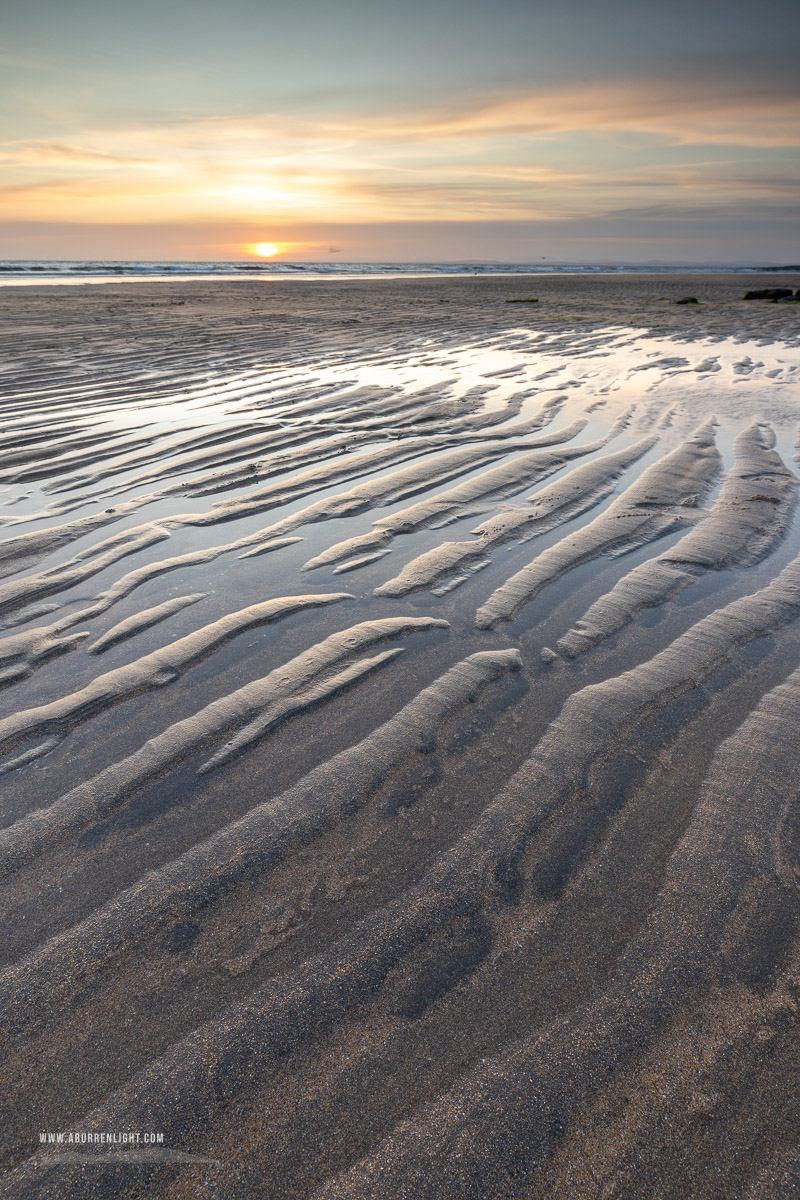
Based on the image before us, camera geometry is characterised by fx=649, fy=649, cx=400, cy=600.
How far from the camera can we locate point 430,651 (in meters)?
2.75

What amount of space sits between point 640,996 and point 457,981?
16.5 inches

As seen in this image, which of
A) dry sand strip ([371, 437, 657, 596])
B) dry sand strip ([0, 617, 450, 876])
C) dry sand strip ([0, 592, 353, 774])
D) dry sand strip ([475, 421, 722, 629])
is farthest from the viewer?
dry sand strip ([371, 437, 657, 596])

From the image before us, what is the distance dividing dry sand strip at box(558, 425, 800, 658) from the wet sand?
3cm

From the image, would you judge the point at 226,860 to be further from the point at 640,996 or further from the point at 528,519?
the point at 528,519

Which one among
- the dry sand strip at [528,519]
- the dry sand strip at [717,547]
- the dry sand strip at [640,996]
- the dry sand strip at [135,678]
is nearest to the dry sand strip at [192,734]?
the dry sand strip at [135,678]

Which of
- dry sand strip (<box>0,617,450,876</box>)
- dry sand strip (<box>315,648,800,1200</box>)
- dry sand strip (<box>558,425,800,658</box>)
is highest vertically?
dry sand strip (<box>558,425,800,658</box>)

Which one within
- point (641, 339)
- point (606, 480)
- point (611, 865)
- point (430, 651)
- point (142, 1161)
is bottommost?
point (142, 1161)

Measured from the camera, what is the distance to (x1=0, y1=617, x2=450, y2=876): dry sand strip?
191 cm

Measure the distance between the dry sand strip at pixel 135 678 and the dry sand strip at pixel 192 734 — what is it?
299 millimetres

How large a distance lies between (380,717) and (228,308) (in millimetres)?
18142

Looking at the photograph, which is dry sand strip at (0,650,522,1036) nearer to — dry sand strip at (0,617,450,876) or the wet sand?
the wet sand

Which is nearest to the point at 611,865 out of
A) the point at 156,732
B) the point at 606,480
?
the point at 156,732

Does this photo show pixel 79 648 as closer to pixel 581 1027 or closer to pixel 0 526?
pixel 0 526

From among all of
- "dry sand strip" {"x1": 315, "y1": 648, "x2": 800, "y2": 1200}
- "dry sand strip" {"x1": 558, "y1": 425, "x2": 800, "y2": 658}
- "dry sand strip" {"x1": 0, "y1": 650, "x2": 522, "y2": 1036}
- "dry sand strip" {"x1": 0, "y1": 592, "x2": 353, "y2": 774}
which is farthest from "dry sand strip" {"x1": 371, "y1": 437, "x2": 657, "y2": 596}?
"dry sand strip" {"x1": 315, "y1": 648, "x2": 800, "y2": 1200}
